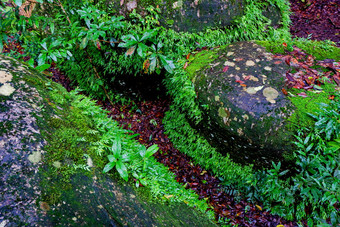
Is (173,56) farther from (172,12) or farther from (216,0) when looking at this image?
(216,0)

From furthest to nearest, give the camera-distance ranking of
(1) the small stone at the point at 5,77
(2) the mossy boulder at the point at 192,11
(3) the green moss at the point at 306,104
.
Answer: (2) the mossy boulder at the point at 192,11 → (3) the green moss at the point at 306,104 → (1) the small stone at the point at 5,77

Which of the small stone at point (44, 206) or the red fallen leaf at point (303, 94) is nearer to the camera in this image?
the small stone at point (44, 206)

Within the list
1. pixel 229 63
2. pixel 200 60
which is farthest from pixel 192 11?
pixel 229 63

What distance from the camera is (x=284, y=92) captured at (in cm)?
326

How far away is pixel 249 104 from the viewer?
326 centimetres

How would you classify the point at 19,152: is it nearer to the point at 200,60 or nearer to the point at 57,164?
the point at 57,164

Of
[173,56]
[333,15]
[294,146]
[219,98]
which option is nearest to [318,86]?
[294,146]

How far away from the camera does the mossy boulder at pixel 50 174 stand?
1.48 meters

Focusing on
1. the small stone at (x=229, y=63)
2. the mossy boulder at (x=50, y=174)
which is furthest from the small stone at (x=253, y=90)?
the mossy boulder at (x=50, y=174)

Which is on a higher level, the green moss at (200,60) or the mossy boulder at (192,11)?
the mossy boulder at (192,11)

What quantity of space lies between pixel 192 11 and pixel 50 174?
14.1ft

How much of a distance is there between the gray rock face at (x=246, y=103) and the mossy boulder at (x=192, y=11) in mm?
1151

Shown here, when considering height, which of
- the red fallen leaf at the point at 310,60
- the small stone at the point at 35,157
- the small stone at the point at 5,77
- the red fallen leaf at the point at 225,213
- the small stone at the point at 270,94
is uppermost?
the small stone at the point at 5,77

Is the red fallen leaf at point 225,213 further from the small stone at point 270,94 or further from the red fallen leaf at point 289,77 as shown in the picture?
the red fallen leaf at point 289,77
